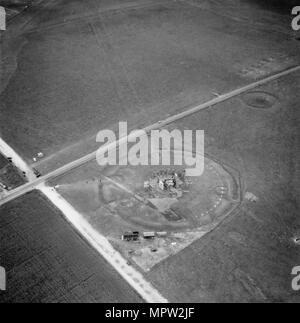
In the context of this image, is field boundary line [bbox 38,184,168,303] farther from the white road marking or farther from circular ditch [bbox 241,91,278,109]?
circular ditch [bbox 241,91,278,109]

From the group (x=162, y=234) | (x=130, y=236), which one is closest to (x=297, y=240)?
(x=162, y=234)

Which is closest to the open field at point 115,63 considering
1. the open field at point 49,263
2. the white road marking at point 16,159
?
the white road marking at point 16,159

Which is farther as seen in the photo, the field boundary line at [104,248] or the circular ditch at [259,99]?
the circular ditch at [259,99]

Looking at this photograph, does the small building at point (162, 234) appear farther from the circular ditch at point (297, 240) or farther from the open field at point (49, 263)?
the circular ditch at point (297, 240)

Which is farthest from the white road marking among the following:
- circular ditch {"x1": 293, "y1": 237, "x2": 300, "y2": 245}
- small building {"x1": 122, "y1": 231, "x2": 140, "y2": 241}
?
circular ditch {"x1": 293, "y1": 237, "x2": 300, "y2": 245}

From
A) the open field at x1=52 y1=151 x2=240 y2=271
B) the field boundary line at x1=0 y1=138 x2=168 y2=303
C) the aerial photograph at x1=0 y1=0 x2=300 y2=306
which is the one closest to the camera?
the field boundary line at x1=0 y1=138 x2=168 y2=303

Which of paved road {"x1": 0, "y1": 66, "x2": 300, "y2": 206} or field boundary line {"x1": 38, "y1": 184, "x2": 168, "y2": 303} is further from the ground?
paved road {"x1": 0, "y1": 66, "x2": 300, "y2": 206}

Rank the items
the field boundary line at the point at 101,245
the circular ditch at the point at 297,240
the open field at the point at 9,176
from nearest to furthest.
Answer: the field boundary line at the point at 101,245 → the circular ditch at the point at 297,240 → the open field at the point at 9,176
